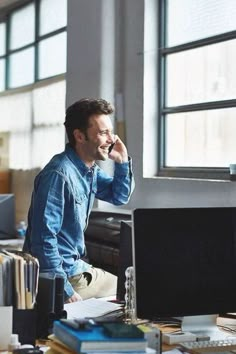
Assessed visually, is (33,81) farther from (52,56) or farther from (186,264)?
(186,264)

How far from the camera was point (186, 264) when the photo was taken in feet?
6.75

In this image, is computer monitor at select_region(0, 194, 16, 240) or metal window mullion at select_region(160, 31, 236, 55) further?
computer monitor at select_region(0, 194, 16, 240)

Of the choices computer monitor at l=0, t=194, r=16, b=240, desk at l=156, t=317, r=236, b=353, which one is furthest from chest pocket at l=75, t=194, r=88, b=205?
computer monitor at l=0, t=194, r=16, b=240

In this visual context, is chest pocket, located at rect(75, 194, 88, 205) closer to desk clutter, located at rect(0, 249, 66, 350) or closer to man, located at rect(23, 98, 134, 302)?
man, located at rect(23, 98, 134, 302)

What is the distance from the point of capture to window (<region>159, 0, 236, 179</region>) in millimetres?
4309

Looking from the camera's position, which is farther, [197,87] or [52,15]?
[52,15]

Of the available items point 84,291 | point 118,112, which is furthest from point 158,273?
point 118,112

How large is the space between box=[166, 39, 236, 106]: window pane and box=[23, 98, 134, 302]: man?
1320mm

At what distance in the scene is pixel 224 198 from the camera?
4.06 metres

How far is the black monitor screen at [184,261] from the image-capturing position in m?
2.00

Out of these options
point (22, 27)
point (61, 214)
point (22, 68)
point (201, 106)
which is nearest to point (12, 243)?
point (201, 106)

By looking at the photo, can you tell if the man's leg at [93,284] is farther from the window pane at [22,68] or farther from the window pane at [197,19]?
the window pane at [22,68]

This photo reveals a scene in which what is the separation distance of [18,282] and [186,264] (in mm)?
560

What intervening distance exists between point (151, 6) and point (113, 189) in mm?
2048
